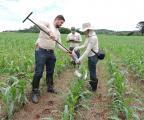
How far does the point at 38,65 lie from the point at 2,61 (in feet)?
10.4

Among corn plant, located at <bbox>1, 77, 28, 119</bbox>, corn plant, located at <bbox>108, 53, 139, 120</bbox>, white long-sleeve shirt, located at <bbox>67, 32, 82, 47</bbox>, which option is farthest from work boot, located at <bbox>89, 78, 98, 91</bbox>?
white long-sleeve shirt, located at <bbox>67, 32, 82, 47</bbox>

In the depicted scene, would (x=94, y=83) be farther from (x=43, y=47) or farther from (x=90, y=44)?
(x=43, y=47)

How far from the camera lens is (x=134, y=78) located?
34.1 feet

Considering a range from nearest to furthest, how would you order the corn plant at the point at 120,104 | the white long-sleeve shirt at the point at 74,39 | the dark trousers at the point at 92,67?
the corn plant at the point at 120,104
the dark trousers at the point at 92,67
the white long-sleeve shirt at the point at 74,39

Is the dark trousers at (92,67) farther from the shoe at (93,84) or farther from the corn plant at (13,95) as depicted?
the corn plant at (13,95)

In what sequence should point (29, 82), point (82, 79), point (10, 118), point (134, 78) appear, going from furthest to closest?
1. point (134, 78)
2. point (29, 82)
3. point (82, 79)
4. point (10, 118)

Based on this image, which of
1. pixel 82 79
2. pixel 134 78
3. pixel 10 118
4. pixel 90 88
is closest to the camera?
pixel 10 118

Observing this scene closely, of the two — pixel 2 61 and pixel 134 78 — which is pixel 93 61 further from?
pixel 2 61

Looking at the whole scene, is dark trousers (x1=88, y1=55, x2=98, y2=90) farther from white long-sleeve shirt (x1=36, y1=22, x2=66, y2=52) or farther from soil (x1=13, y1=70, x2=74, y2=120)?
white long-sleeve shirt (x1=36, y1=22, x2=66, y2=52)

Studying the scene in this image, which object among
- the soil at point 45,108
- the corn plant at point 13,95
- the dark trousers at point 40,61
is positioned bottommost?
the soil at point 45,108

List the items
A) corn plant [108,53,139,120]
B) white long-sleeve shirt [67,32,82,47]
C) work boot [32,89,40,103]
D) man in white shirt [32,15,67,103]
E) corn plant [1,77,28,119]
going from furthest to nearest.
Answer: white long-sleeve shirt [67,32,82,47]
man in white shirt [32,15,67,103]
work boot [32,89,40,103]
corn plant [1,77,28,119]
corn plant [108,53,139,120]

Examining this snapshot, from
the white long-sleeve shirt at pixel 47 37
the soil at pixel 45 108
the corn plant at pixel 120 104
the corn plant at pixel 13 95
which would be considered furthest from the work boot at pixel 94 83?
the corn plant at pixel 13 95

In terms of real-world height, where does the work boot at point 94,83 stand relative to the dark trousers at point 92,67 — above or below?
below

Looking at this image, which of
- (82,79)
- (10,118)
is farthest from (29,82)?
(10,118)
